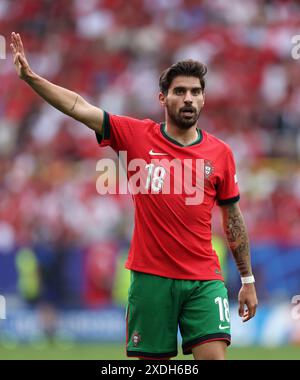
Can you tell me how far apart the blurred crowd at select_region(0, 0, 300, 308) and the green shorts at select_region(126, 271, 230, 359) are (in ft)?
24.8

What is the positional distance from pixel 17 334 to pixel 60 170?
9.98ft

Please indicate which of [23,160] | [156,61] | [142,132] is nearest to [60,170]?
[23,160]

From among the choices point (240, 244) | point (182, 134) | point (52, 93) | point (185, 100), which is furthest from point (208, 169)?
point (52, 93)

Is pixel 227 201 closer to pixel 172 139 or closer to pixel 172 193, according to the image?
pixel 172 193

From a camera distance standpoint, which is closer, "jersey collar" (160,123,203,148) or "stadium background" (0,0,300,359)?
"jersey collar" (160,123,203,148)

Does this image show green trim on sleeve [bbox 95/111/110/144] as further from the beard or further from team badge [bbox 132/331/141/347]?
team badge [bbox 132/331/141/347]

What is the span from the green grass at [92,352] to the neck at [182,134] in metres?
4.55

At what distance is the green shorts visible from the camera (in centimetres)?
574

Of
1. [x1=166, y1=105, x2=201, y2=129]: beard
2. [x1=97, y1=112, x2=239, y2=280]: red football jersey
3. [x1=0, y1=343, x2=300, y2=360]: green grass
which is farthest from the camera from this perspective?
[x1=0, y1=343, x2=300, y2=360]: green grass

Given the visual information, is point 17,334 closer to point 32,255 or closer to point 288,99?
point 32,255

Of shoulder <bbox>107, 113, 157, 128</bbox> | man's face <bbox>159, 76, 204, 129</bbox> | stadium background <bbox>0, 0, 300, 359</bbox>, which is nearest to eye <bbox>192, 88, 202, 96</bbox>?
man's face <bbox>159, 76, 204, 129</bbox>

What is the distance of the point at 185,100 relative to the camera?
19.3 ft

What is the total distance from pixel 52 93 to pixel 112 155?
9395mm

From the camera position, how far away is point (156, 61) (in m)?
16.4
